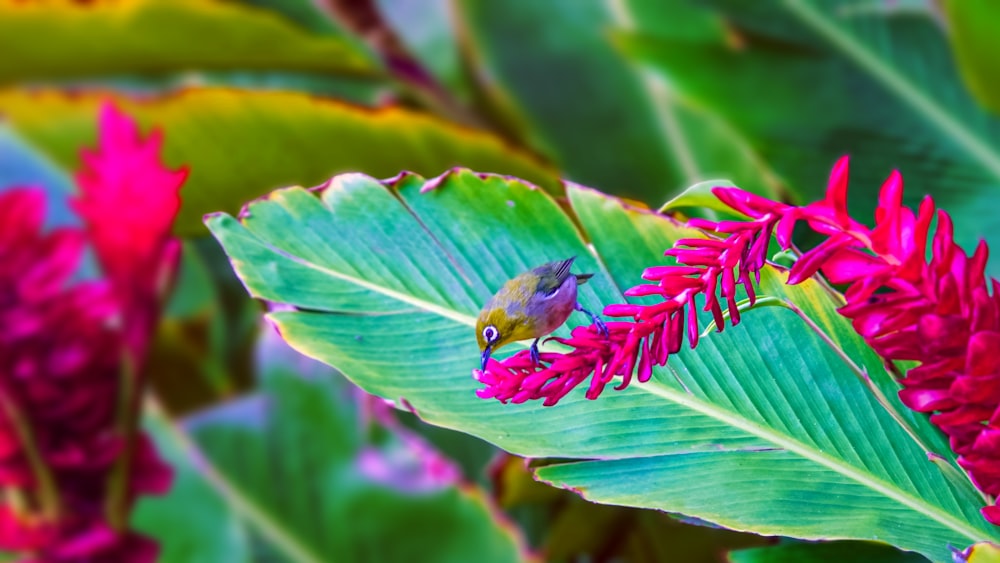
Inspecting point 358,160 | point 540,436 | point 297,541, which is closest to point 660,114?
point 358,160

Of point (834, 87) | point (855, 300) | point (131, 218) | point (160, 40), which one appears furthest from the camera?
point (160, 40)

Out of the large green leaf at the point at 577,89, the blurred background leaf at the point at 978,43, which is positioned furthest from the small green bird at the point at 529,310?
the large green leaf at the point at 577,89

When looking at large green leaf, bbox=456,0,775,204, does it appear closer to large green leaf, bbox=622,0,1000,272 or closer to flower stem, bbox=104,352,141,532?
large green leaf, bbox=622,0,1000,272

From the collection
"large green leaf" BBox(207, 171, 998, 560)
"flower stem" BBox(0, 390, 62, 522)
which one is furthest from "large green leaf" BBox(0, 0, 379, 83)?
"large green leaf" BBox(207, 171, 998, 560)

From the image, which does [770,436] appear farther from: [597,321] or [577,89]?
[577,89]

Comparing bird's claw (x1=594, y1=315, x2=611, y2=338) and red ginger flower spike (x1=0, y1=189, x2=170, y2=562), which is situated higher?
bird's claw (x1=594, y1=315, x2=611, y2=338)

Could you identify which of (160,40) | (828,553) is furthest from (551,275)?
(160,40)
